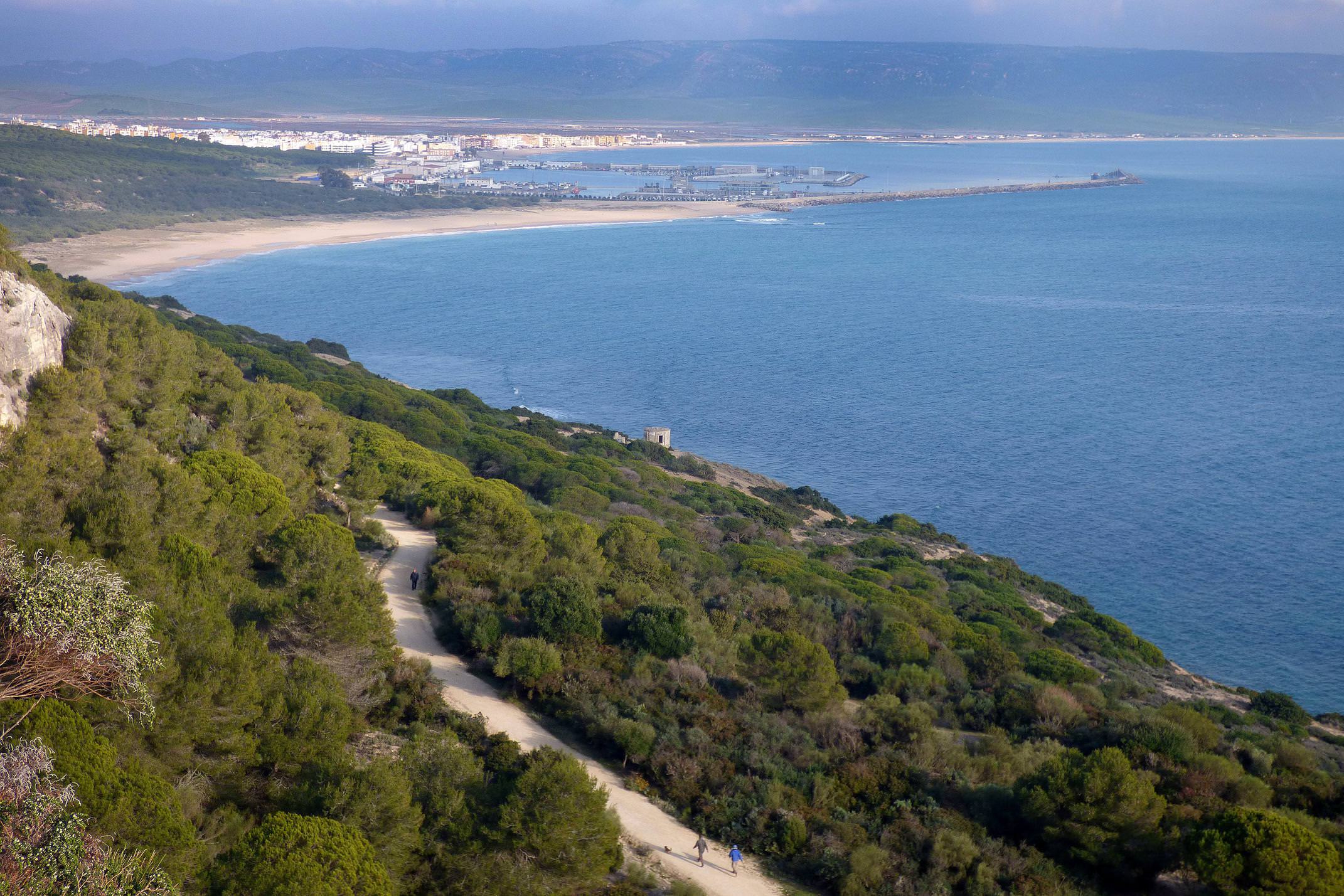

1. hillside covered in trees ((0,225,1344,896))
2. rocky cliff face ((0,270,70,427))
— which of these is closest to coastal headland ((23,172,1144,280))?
rocky cliff face ((0,270,70,427))

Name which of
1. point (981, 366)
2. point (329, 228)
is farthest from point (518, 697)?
point (329, 228)

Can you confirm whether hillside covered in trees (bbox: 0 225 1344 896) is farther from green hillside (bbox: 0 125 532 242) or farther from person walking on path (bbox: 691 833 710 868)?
green hillside (bbox: 0 125 532 242)

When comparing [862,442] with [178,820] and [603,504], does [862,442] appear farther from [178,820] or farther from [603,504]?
[178,820]

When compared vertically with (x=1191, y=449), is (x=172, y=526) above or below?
above

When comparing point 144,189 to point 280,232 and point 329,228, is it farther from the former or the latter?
point 329,228

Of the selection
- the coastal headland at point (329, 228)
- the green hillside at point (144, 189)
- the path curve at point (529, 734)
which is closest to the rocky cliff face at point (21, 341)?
the path curve at point (529, 734)

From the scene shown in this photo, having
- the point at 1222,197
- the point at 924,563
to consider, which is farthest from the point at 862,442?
the point at 1222,197
